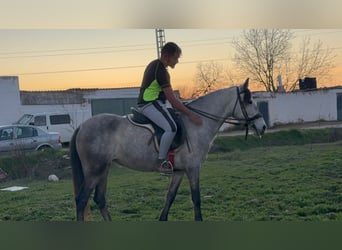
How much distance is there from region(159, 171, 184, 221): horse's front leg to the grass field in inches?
1.7

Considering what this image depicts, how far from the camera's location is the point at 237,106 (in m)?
4.40

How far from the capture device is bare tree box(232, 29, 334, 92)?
4.54 m

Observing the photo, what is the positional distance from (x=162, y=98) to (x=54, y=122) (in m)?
0.89

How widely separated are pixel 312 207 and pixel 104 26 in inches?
87.4

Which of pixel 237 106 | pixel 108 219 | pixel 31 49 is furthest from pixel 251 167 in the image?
pixel 31 49

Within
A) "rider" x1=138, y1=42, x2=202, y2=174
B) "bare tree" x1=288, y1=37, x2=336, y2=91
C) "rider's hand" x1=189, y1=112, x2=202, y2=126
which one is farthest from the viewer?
"bare tree" x1=288, y1=37, x2=336, y2=91

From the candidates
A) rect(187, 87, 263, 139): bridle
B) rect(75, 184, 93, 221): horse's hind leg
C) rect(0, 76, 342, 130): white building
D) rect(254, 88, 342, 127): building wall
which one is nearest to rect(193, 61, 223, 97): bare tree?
rect(187, 87, 263, 139): bridle

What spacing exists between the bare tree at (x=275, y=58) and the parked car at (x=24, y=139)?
1626mm

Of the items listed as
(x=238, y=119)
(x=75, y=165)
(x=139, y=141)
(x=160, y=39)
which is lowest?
(x=75, y=165)

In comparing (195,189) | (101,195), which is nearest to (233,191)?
(195,189)

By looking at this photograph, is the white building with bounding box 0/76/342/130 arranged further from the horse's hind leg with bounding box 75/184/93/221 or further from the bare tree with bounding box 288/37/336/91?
the horse's hind leg with bounding box 75/184/93/221

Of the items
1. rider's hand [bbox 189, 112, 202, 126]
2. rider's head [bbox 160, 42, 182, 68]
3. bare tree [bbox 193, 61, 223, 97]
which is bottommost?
rider's hand [bbox 189, 112, 202, 126]

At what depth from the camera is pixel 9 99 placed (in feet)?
14.8

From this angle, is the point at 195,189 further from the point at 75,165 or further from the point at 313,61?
the point at 313,61
